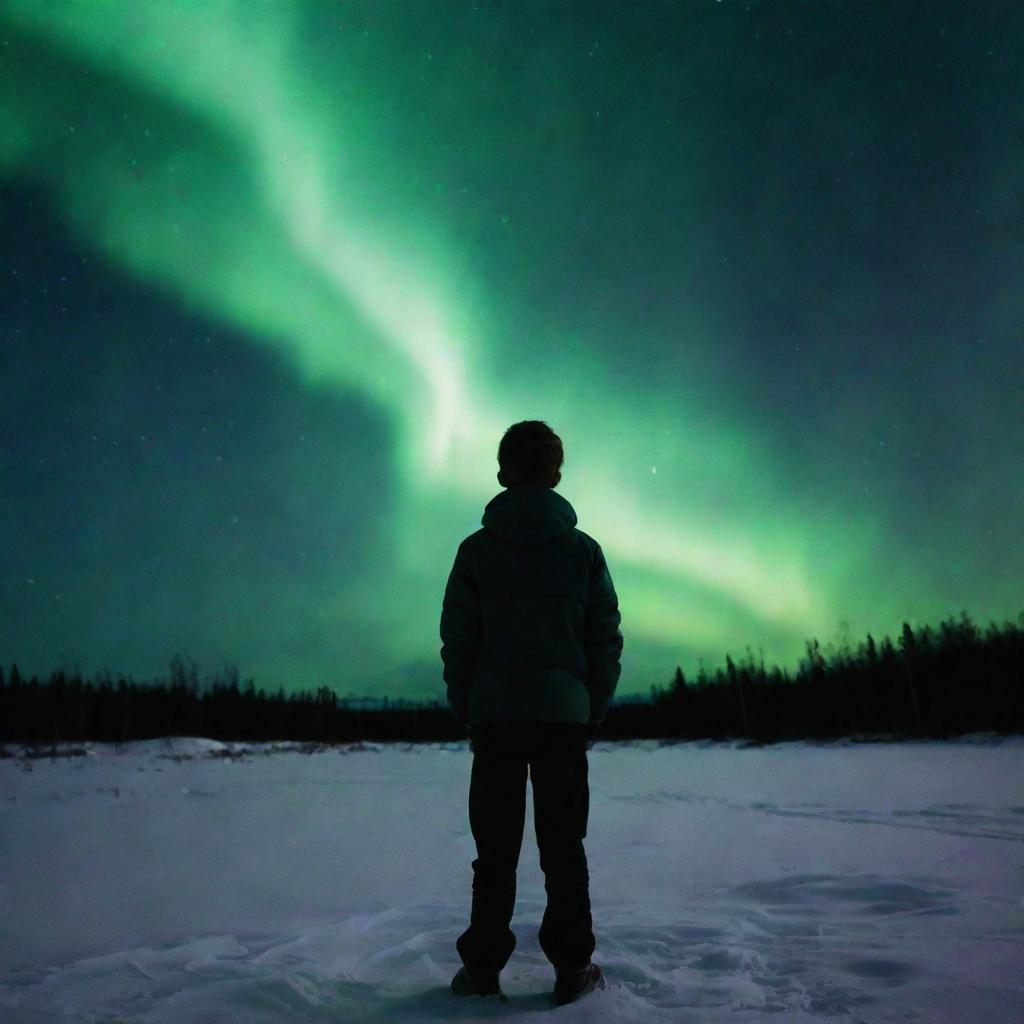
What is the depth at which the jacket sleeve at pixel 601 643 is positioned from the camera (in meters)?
2.97

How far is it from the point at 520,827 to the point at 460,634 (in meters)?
0.79

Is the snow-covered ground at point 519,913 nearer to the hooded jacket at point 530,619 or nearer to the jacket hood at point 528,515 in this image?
the hooded jacket at point 530,619

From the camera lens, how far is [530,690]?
2.79 m

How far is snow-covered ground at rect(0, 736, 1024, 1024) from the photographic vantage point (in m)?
2.53

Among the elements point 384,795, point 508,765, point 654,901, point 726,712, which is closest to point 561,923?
point 508,765

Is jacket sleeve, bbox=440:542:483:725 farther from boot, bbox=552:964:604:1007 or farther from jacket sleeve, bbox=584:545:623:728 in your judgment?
boot, bbox=552:964:604:1007

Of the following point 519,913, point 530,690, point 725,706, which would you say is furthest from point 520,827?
point 725,706

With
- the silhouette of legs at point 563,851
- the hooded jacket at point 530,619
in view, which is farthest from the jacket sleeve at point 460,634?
the silhouette of legs at point 563,851

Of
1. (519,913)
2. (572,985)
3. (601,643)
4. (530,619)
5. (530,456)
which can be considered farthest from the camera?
(519,913)

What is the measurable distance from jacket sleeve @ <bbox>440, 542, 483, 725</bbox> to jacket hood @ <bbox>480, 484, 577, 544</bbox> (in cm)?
23

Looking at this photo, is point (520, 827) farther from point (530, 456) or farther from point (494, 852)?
point (530, 456)

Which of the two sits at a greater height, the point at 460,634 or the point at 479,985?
the point at 460,634

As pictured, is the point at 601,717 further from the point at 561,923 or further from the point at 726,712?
the point at 726,712

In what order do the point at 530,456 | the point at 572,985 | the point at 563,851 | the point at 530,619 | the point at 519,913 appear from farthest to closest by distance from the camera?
the point at 519,913
the point at 530,456
the point at 530,619
the point at 563,851
the point at 572,985
